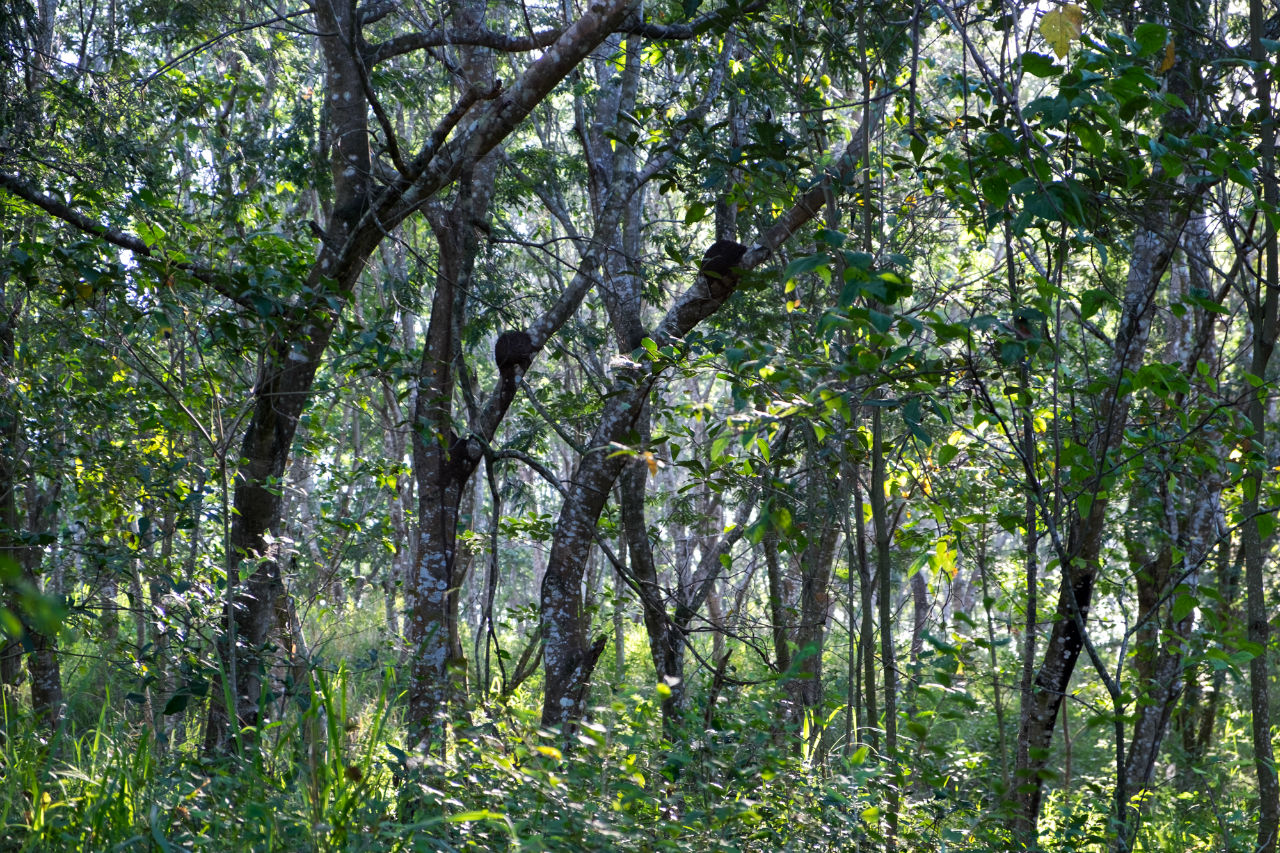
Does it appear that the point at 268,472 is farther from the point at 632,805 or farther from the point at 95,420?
the point at 632,805

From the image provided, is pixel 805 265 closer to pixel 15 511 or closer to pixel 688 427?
pixel 688 427

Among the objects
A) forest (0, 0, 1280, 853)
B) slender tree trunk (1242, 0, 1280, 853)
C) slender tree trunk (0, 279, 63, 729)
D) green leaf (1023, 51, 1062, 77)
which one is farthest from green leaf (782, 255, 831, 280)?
slender tree trunk (0, 279, 63, 729)

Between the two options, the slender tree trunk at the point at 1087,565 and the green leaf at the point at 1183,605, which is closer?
the green leaf at the point at 1183,605

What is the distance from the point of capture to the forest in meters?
2.50

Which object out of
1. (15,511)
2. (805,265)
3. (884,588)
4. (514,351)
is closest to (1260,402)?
(884,588)

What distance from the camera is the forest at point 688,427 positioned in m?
2.50

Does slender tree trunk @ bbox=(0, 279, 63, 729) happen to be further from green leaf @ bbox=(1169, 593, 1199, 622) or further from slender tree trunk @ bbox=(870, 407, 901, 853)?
green leaf @ bbox=(1169, 593, 1199, 622)

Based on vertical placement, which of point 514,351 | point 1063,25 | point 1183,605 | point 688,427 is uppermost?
point 1063,25

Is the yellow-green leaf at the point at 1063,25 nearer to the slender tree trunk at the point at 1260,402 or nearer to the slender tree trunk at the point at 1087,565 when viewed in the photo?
the slender tree trunk at the point at 1260,402

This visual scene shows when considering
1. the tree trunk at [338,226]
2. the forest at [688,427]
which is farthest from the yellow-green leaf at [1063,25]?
the tree trunk at [338,226]

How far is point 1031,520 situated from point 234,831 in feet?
9.98

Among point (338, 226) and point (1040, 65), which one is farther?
point (338, 226)

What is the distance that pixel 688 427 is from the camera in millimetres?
5012

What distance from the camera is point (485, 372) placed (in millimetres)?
16906
